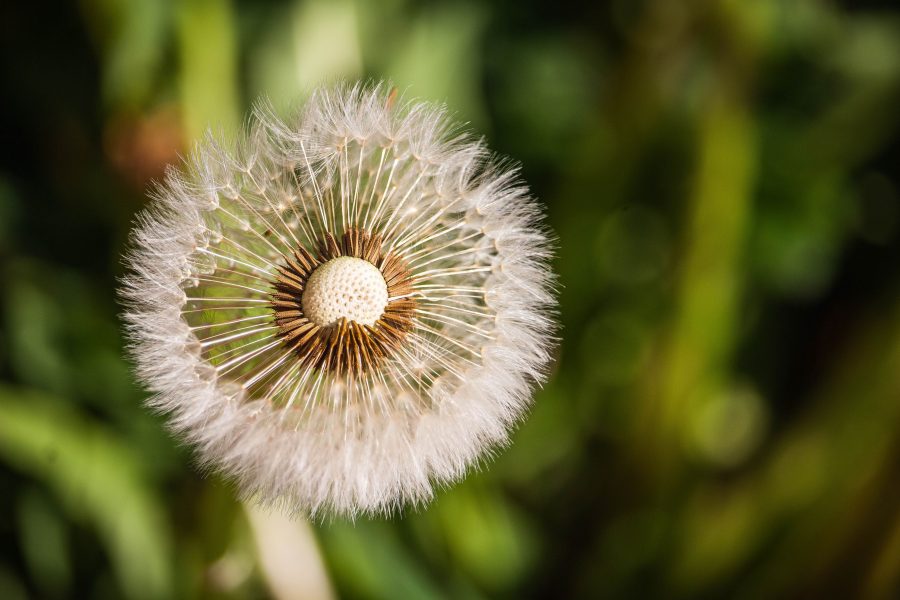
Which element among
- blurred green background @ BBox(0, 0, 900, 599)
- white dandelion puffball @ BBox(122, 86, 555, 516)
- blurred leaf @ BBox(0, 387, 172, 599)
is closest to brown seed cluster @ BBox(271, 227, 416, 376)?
white dandelion puffball @ BBox(122, 86, 555, 516)

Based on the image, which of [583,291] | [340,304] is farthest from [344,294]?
[583,291]

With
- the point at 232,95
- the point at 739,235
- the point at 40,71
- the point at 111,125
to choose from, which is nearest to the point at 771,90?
the point at 739,235

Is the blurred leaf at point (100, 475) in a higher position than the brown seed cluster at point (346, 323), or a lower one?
higher

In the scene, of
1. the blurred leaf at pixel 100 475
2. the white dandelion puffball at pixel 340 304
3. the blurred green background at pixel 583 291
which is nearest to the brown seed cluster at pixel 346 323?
the white dandelion puffball at pixel 340 304

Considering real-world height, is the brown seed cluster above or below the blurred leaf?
below

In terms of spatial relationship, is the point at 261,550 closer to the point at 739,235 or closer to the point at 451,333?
the point at 451,333

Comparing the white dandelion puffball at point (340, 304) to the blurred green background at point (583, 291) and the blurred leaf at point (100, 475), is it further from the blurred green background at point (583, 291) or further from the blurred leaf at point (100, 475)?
the blurred leaf at point (100, 475)

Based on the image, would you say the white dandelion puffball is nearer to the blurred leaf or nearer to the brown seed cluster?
the brown seed cluster

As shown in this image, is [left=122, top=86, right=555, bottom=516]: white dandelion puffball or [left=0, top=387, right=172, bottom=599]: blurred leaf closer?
[left=122, top=86, right=555, bottom=516]: white dandelion puffball
